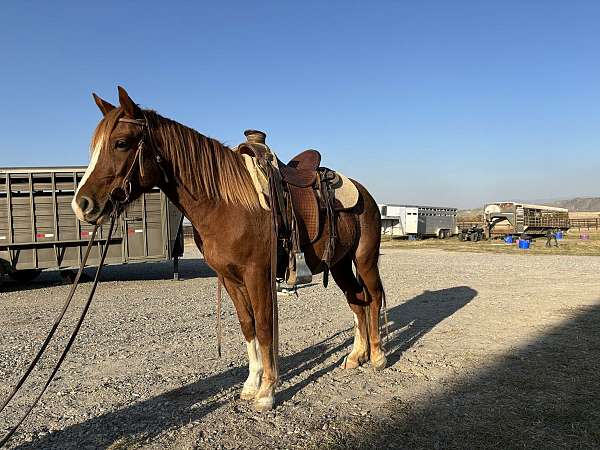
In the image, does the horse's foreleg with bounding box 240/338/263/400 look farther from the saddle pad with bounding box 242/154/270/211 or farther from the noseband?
the noseband

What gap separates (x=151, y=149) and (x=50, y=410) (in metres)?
2.44

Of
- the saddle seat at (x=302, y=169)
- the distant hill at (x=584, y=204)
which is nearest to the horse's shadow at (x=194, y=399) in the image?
the saddle seat at (x=302, y=169)

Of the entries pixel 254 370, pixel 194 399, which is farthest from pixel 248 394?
pixel 194 399

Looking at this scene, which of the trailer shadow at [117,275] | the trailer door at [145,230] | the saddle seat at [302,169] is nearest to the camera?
the saddle seat at [302,169]

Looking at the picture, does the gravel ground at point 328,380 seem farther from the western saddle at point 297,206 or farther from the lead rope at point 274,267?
the western saddle at point 297,206

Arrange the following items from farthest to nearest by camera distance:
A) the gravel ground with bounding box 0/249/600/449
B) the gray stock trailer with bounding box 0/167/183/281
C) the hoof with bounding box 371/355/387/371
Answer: the gray stock trailer with bounding box 0/167/183/281 → the hoof with bounding box 371/355/387/371 → the gravel ground with bounding box 0/249/600/449

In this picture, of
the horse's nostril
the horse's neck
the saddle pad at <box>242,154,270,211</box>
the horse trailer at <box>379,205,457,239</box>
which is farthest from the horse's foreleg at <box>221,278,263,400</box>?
the horse trailer at <box>379,205,457,239</box>

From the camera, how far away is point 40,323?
293 inches

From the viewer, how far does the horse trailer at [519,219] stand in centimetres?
3247

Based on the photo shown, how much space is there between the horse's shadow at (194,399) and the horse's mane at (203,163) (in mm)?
1796

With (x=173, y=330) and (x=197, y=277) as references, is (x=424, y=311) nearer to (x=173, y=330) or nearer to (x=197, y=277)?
(x=173, y=330)

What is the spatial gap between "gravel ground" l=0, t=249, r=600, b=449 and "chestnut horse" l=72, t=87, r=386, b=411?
1.85 ft

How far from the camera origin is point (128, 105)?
2.98 meters

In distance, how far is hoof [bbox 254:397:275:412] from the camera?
357cm
